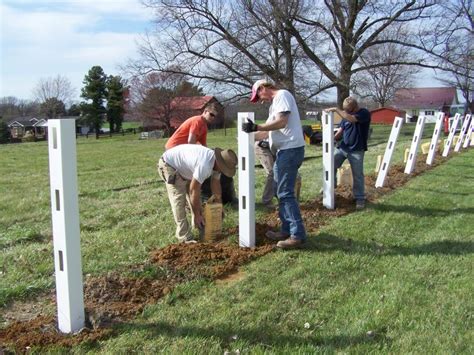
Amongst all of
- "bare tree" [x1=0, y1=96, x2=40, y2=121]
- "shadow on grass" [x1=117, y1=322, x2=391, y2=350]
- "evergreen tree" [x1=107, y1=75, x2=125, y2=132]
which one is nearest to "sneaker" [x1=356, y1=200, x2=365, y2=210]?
"shadow on grass" [x1=117, y1=322, x2=391, y2=350]

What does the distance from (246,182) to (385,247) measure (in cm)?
178

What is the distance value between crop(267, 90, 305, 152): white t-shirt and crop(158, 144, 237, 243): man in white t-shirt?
0.78m

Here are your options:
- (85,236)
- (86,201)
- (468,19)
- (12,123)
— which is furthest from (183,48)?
(12,123)

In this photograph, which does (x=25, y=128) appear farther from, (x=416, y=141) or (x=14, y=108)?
(x=416, y=141)

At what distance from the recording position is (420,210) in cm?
808

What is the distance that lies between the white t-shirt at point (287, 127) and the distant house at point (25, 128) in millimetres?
64288

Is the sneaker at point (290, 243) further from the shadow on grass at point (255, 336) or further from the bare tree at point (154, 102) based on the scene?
the bare tree at point (154, 102)

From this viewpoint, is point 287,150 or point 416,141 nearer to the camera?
point 287,150

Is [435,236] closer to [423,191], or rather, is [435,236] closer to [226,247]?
[226,247]

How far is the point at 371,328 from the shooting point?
375 cm

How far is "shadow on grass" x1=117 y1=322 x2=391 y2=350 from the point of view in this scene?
3518mm

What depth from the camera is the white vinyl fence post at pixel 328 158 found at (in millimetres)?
7875

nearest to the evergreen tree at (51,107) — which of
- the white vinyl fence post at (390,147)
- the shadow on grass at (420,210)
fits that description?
the white vinyl fence post at (390,147)

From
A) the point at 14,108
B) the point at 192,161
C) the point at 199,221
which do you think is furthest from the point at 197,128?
the point at 14,108
